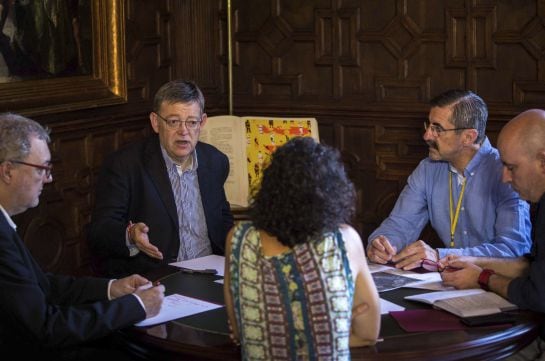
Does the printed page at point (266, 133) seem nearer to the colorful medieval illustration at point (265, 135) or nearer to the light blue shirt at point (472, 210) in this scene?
the colorful medieval illustration at point (265, 135)

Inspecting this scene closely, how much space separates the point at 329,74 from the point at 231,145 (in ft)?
2.64

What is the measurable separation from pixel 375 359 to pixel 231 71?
3636mm

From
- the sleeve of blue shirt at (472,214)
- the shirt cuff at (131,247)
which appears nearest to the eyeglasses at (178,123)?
the shirt cuff at (131,247)

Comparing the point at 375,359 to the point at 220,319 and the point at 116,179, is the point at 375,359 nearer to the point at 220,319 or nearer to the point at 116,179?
the point at 220,319

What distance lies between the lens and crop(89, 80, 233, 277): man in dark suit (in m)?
3.84

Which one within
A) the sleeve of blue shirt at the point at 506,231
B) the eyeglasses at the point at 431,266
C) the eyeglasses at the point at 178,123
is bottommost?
the eyeglasses at the point at 431,266

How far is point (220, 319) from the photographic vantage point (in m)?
2.81

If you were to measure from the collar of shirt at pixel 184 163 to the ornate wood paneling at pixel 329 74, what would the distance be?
95cm

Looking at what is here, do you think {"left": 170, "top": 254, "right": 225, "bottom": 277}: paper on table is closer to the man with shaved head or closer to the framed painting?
the man with shaved head

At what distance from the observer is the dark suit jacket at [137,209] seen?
12.5ft

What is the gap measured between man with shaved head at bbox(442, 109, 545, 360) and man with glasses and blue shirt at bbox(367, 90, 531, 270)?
53 cm

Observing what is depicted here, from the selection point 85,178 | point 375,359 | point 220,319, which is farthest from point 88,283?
point 85,178

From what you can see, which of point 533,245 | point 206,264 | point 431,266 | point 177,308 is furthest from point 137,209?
point 533,245

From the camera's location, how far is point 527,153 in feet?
10.6
